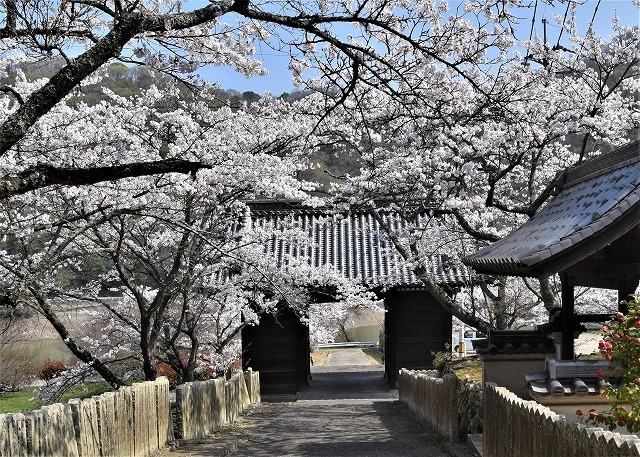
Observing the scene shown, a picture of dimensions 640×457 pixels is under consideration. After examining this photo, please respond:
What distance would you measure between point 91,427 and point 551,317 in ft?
16.6

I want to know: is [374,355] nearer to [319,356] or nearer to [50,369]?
[319,356]

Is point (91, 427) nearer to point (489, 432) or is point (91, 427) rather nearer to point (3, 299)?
point (3, 299)

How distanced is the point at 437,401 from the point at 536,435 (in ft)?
20.3

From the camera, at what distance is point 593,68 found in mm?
13375

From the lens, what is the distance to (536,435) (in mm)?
5148

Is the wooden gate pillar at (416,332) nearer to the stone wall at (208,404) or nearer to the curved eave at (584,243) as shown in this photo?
the stone wall at (208,404)

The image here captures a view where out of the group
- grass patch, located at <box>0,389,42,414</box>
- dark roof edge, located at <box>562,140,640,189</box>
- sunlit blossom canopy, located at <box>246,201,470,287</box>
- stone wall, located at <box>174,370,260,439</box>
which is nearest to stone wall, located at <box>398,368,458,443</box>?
dark roof edge, located at <box>562,140,640,189</box>

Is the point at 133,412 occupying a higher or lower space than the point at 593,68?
lower

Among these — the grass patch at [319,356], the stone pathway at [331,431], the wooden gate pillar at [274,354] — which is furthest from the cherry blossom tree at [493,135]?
the grass patch at [319,356]

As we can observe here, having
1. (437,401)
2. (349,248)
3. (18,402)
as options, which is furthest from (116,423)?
(18,402)

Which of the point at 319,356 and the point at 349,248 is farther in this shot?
the point at 319,356

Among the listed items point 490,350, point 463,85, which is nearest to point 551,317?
point 490,350

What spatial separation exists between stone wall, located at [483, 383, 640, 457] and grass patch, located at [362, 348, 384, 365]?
2256cm

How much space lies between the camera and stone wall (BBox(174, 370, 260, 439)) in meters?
10.4
